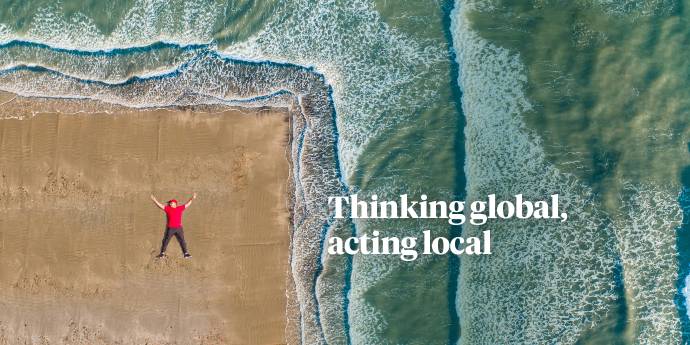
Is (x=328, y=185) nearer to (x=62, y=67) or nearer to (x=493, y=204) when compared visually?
(x=493, y=204)

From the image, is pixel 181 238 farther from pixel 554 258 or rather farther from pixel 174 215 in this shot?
pixel 554 258

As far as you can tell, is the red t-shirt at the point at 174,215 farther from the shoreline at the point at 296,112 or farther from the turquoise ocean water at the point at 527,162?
the turquoise ocean water at the point at 527,162

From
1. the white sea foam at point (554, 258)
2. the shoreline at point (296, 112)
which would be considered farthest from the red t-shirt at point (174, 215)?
the white sea foam at point (554, 258)

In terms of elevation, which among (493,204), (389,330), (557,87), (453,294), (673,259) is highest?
(557,87)

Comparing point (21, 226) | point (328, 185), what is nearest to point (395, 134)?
point (328, 185)

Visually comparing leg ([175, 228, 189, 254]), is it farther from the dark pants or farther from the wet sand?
the wet sand

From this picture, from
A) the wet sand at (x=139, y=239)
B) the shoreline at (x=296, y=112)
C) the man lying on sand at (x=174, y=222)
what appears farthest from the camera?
the shoreline at (x=296, y=112)

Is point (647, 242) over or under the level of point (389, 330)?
over
